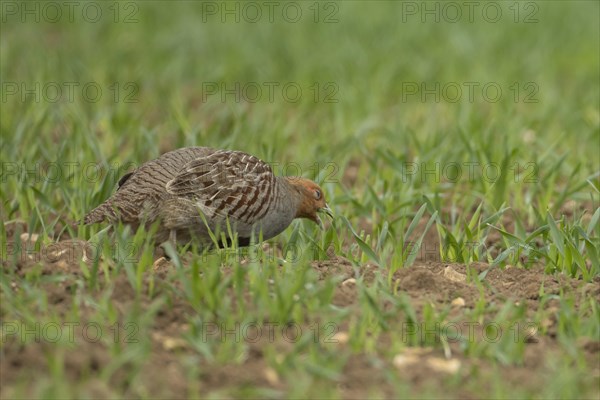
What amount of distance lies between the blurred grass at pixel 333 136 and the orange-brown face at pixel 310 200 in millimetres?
148

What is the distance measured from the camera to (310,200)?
640cm

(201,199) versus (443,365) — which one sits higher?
(201,199)

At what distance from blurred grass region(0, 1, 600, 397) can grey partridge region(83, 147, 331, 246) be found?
313 mm

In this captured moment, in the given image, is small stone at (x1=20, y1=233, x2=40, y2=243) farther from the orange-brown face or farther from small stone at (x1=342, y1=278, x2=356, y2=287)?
small stone at (x1=342, y1=278, x2=356, y2=287)

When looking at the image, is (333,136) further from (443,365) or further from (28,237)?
(443,365)

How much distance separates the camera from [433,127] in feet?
29.9

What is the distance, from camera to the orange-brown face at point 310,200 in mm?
6391

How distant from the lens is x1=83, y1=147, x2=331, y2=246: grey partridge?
19.5 feet

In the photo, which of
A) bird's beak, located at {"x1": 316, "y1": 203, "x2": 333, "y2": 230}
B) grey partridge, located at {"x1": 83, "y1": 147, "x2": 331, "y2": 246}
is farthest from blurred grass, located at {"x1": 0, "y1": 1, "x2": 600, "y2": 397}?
grey partridge, located at {"x1": 83, "y1": 147, "x2": 331, "y2": 246}

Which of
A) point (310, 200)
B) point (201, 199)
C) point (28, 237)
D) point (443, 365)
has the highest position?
point (201, 199)

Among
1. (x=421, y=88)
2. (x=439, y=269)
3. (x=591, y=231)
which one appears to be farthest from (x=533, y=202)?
(x=421, y=88)

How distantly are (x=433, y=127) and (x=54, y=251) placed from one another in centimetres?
413

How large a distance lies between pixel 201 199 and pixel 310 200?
0.72 m

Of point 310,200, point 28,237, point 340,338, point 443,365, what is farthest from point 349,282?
point 28,237
